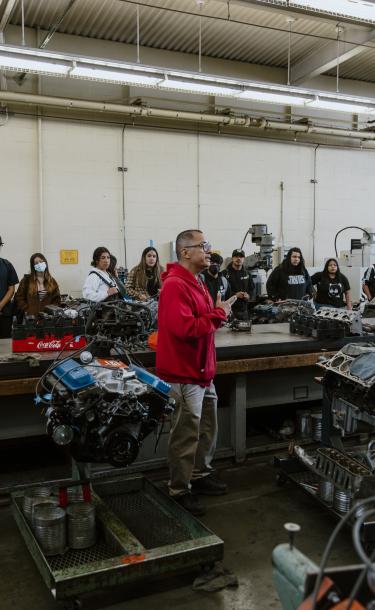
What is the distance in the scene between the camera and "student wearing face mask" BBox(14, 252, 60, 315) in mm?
4152

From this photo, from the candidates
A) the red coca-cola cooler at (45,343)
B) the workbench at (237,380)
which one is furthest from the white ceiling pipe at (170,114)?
the red coca-cola cooler at (45,343)

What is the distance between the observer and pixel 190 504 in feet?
8.21

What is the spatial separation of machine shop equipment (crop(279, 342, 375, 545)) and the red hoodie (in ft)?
1.79

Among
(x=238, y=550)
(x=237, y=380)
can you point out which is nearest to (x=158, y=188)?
(x=237, y=380)

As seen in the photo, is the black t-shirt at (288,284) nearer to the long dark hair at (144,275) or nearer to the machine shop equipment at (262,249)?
the machine shop equipment at (262,249)

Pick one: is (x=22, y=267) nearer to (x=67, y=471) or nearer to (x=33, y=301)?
(x=33, y=301)

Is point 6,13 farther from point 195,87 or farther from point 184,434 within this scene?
point 184,434

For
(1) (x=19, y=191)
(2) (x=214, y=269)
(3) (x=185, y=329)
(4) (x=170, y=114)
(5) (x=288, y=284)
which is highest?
(4) (x=170, y=114)

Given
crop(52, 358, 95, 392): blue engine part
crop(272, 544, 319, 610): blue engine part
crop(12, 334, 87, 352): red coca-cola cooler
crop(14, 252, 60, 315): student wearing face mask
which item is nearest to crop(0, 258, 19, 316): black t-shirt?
crop(14, 252, 60, 315): student wearing face mask

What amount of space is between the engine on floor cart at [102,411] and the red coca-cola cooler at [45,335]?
0.73 m

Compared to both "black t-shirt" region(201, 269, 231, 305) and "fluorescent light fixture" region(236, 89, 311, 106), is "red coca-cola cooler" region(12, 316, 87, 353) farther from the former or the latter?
"fluorescent light fixture" region(236, 89, 311, 106)

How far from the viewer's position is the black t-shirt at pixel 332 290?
16.8ft

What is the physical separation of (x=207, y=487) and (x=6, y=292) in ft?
9.04

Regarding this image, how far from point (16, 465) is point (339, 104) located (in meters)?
3.92
